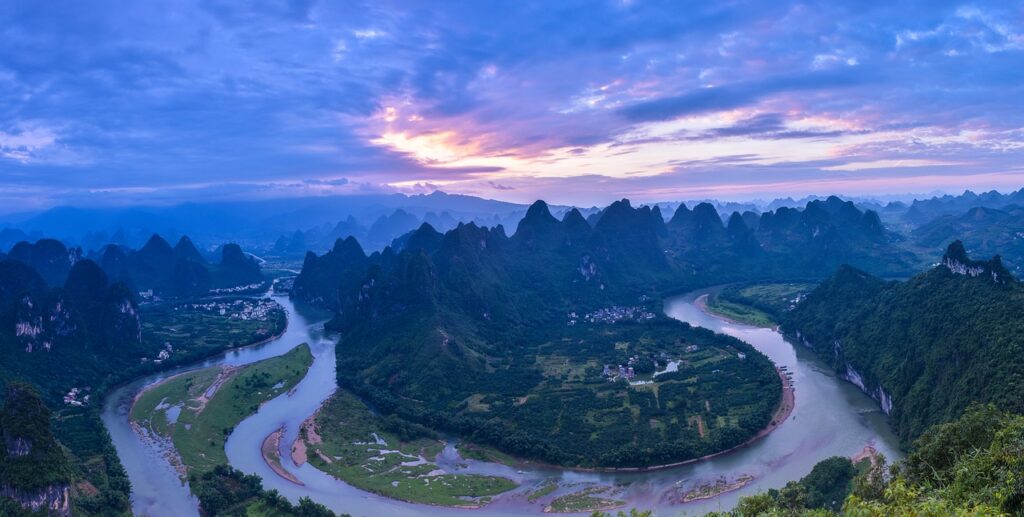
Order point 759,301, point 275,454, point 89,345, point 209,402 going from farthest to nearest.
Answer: point 759,301, point 89,345, point 209,402, point 275,454

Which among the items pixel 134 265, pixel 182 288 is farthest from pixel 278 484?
pixel 134 265

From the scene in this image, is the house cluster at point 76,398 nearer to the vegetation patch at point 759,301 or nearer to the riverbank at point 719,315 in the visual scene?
the riverbank at point 719,315

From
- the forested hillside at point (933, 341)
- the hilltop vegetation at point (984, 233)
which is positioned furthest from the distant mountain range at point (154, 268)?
the hilltop vegetation at point (984, 233)

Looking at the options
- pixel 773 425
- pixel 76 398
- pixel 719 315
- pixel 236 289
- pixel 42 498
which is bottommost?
pixel 773 425

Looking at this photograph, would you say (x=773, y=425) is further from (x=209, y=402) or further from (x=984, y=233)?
(x=984, y=233)

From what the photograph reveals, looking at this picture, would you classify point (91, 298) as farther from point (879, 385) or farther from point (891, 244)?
point (891, 244)

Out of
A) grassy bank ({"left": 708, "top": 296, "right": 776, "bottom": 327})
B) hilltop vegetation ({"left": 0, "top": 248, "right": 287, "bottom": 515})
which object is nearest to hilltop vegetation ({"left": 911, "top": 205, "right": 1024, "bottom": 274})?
grassy bank ({"left": 708, "top": 296, "right": 776, "bottom": 327})

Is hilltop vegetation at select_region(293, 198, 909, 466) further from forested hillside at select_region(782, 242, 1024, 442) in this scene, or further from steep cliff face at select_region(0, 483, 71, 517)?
steep cliff face at select_region(0, 483, 71, 517)

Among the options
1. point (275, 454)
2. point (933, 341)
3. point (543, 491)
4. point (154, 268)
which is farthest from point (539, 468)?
point (154, 268)
